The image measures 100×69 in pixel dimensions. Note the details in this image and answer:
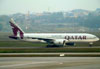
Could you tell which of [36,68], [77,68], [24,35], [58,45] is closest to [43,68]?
[36,68]

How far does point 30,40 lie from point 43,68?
A: 1647 inches

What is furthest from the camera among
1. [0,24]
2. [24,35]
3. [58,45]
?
[0,24]

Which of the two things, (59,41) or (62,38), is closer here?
(59,41)

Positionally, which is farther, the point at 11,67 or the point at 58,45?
the point at 58,45

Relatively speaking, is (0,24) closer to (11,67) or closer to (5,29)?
(5,29)

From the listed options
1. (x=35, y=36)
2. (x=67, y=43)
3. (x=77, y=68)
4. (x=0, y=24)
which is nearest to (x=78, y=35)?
(x=67, y=43)

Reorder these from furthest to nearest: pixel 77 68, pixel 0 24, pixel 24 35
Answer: pixel 0 24 < pixel 24 35 < pixel 77 68

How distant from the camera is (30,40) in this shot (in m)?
65.4

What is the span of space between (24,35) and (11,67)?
4246 cm

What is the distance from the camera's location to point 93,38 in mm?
64375

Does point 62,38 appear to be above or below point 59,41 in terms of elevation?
above

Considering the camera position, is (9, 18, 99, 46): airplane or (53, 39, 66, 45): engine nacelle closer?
(53, 39, 66, 45): engine nacelle

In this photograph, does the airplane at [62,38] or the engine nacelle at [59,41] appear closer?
the engine nacelle at [59,41]

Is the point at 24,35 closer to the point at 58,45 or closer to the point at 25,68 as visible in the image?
the point at 58,45
